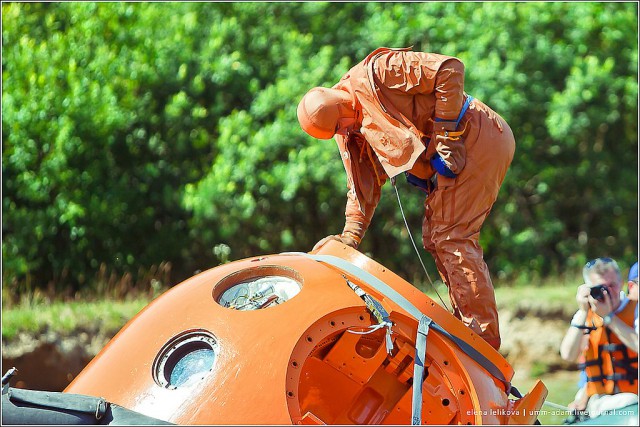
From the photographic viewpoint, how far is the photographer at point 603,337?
15.9 feet

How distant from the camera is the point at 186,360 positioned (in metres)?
3.87

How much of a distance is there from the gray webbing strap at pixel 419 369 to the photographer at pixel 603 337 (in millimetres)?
1232

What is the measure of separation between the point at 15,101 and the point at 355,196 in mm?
6088

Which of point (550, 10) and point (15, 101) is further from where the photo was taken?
point (550, 10)

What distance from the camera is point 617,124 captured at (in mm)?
12234

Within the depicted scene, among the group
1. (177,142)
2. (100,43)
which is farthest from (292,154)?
(100,43)

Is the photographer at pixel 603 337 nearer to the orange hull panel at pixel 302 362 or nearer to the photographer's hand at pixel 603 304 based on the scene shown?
the photographer's hand at pixel 603 304

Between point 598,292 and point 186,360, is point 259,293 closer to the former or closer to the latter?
point 186,360

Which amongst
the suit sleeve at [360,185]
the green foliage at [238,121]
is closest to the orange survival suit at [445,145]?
the suit sleeve at [360,185]

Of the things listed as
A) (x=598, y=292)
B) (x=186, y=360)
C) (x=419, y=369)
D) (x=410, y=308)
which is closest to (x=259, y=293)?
(x=186, y=360)

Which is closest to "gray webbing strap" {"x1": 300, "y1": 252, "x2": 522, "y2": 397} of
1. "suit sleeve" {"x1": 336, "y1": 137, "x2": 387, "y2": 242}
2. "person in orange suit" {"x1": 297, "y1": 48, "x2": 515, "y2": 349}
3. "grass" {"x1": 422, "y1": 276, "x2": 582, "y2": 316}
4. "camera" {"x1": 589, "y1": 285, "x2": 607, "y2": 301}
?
"person in orange suit" {"x1": 297, "y1": 48, "x2": 515, "y2": 349}

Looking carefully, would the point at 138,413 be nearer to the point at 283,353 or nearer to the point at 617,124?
the point at 283,353

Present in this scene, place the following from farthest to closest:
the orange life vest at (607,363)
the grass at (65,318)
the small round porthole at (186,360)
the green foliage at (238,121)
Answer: the green foliage at (238,121)
the grass at (65,318)
the orange life vest at (607,363)
the small round porthole at (186,360)

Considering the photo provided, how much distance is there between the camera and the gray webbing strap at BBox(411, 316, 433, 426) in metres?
3.77
